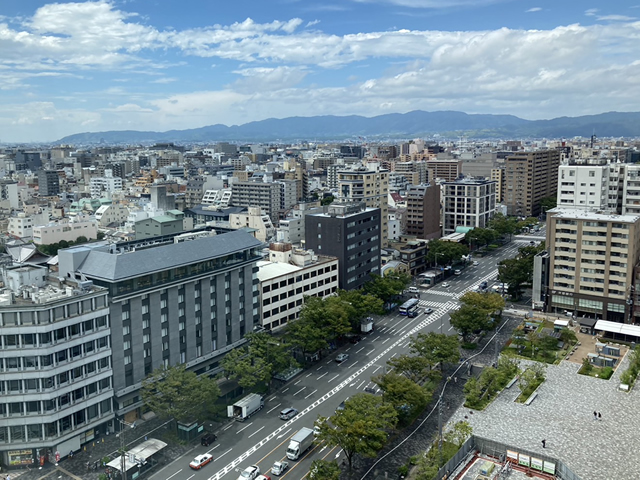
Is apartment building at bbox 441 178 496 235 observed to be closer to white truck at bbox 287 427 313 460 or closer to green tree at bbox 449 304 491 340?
green tree at bbox 449 304 491 340

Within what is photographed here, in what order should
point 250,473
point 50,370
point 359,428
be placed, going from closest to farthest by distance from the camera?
1. point 359,428
2. point 250,473
3. point 50,370

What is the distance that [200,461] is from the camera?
34.2 m

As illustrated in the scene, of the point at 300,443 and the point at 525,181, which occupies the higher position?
the point at 525,181

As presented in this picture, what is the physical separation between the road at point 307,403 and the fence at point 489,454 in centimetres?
772

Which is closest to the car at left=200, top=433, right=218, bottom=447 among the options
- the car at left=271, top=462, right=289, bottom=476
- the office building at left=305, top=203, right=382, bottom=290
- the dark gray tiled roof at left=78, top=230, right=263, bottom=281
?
the car at left=271, top=462, right=289, bottom=476

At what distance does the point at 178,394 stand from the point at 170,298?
7.84 meters

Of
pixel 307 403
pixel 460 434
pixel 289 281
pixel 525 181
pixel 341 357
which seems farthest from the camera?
pixel 525 181

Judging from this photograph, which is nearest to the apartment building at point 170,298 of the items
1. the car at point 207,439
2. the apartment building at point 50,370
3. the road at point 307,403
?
the apartment building at point 50,370

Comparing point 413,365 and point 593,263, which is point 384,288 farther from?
point 593,263

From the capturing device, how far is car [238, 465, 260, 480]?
107 feet

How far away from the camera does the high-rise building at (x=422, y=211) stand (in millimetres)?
98750

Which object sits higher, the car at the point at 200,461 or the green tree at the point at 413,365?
the green tree at the point at 413,365

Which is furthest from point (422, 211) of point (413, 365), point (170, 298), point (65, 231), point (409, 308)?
point (170, 298)

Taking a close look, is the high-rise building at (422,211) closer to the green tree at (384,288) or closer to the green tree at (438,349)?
the green tree at (384,288)
